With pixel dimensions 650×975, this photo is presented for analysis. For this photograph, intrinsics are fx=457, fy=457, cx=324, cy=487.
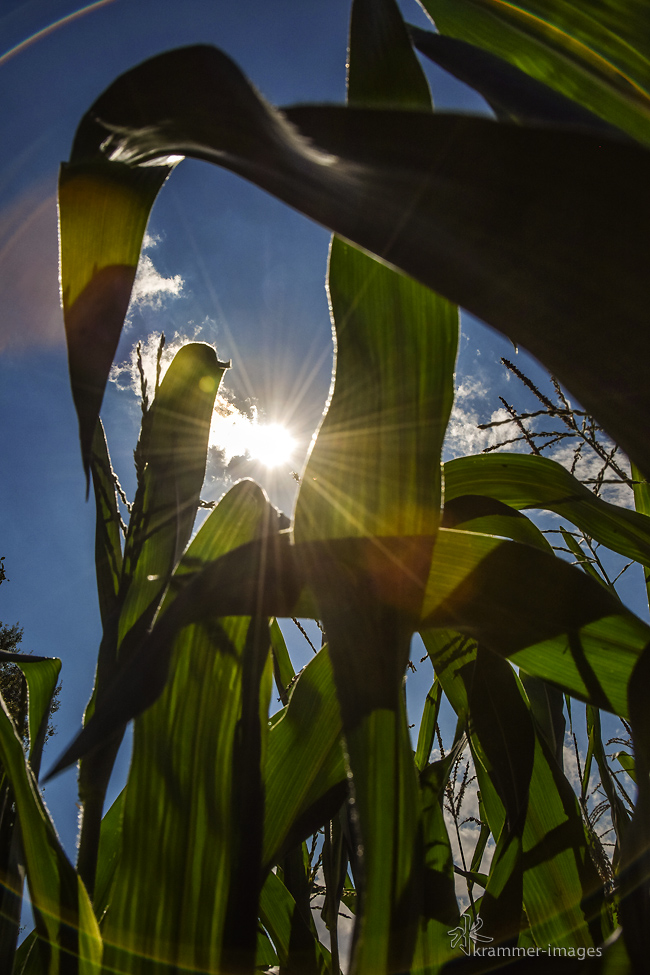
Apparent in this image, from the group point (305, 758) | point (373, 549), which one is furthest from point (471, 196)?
point (305, 758)

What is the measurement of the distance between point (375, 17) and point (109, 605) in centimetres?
45

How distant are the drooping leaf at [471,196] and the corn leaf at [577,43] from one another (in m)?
0.36

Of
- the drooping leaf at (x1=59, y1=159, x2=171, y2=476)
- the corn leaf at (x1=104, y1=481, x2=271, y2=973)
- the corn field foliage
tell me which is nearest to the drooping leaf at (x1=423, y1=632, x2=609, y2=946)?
the corn field foliage

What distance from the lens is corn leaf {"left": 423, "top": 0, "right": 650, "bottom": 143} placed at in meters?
0.39

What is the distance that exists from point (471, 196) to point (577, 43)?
47cm

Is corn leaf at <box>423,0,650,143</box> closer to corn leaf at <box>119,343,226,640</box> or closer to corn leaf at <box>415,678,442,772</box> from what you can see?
corn leaf at <box>119,343,226,640</box>

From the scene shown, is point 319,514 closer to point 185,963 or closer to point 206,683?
point 206,683

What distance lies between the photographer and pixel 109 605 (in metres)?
0.36

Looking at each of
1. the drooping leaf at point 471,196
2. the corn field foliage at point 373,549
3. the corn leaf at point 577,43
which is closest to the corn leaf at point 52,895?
the corn field foliage at point 373,549

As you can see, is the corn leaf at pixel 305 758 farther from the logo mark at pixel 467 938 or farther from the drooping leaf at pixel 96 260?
the drooping leaf at pixel 96 260

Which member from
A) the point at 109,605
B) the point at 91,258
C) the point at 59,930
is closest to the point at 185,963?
the point at 59,930

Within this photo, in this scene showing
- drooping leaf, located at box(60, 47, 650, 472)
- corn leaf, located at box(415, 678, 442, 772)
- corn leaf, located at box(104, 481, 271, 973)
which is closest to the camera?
drooping leaf, located at box(60, 47, 650, 472)

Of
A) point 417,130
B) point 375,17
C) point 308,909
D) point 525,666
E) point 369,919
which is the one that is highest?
point 375,17

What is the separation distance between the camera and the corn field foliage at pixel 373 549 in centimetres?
17
